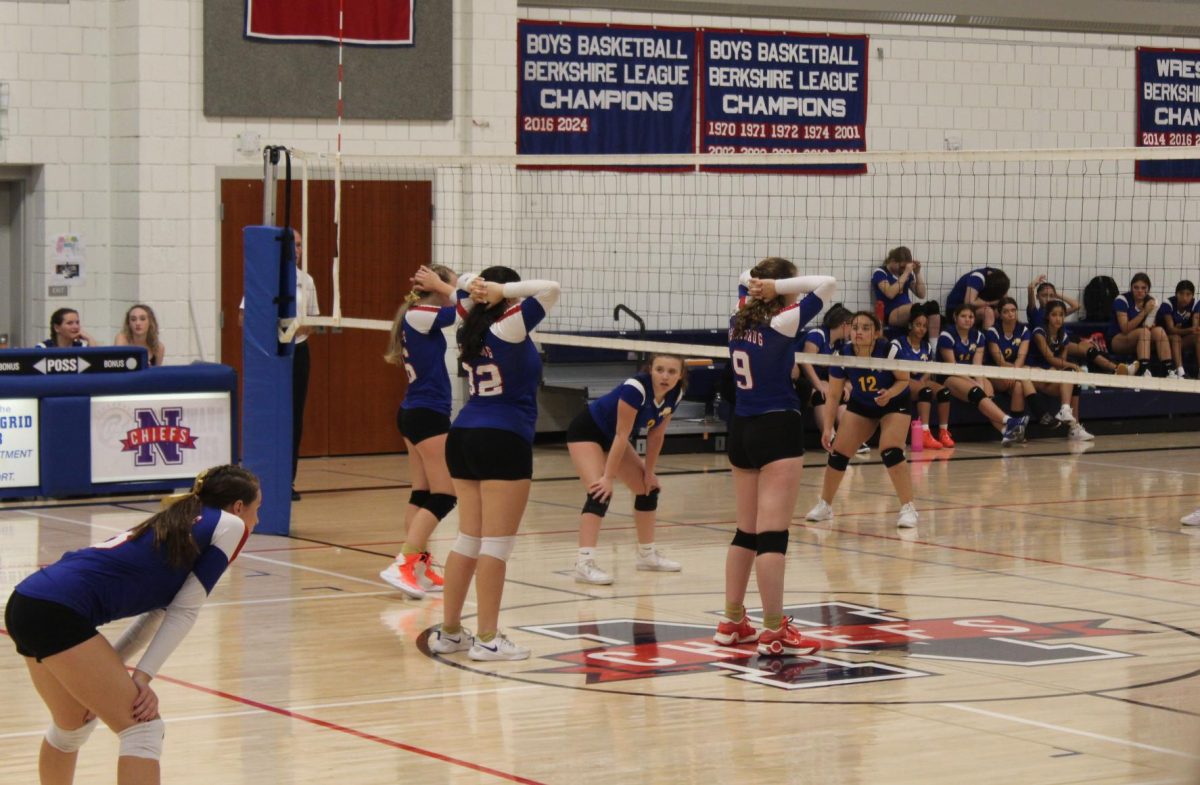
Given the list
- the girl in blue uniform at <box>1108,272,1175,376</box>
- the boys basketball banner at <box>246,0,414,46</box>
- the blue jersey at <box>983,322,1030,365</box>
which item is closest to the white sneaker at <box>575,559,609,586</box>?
the boys basketball banner at <box>246,0,414,46</box>

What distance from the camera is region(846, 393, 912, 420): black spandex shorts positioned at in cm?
1156

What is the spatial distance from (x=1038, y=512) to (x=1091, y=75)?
8023 millimetres

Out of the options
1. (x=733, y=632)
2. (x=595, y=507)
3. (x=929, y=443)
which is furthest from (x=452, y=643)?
(x=929, y=443)

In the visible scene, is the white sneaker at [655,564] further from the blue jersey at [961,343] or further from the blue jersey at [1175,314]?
the blue jersey at [1175,314]

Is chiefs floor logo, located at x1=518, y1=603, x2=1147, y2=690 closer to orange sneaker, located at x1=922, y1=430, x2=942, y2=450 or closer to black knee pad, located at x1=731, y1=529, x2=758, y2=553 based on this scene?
black knee pad, located at x1=731, y1=529, x2=758, y2=553

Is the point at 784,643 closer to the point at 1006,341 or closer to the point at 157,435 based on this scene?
the point at 157,435

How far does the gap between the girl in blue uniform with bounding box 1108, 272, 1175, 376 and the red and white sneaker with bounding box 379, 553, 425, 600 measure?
1073 cm

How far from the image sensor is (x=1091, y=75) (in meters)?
19.2

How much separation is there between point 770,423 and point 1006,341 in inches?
399

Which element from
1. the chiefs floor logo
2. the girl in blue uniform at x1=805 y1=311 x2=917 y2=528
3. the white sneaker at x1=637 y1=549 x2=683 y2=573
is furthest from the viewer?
the girl in blue uniform at x1=805 y1=311 x2=917 y2=528

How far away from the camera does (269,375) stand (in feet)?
36.6

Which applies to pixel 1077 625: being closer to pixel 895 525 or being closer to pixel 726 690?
pixel 726 690

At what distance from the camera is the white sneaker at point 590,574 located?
31.0 ft

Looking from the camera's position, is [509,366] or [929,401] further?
[929,401]
